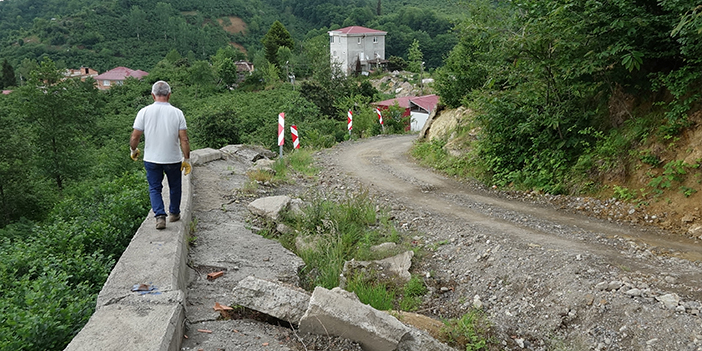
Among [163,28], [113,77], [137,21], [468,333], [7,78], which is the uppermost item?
[137,21]

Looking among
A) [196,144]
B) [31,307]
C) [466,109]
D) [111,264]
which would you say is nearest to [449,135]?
[466,109]

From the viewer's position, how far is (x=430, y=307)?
5.13m

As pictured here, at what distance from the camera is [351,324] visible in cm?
342

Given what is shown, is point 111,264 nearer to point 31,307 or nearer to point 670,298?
point 31,307

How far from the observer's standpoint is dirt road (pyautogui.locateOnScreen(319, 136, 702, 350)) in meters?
4.03

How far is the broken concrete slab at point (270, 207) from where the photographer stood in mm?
6898

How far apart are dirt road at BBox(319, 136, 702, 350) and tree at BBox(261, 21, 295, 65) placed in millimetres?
69317

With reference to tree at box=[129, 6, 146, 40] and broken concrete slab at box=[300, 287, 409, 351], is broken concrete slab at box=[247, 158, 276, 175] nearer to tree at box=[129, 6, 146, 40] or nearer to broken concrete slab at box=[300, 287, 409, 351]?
broken concrete slab at box=[300, 287, 409, 351]

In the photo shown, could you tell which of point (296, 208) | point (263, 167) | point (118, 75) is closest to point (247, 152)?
point (263, 167)

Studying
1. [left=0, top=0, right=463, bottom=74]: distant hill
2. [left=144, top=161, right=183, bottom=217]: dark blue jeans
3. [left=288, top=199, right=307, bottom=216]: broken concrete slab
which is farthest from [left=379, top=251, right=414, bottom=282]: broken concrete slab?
[left=0, top=0, right=463, bottom=74]: distant hill

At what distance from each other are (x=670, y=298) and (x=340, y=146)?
47.7 ft

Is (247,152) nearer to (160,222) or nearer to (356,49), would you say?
(160,222)

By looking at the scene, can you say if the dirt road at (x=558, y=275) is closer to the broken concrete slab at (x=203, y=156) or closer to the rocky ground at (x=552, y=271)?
the rocky ground at (x=552, y=271)

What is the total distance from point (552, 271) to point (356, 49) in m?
73.9
